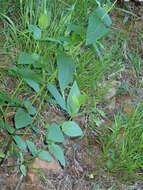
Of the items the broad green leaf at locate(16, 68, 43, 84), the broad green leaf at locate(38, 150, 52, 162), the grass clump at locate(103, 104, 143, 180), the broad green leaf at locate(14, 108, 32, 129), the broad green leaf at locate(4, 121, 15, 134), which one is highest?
the broad green leaf at locate(16, 68, 43, 84)

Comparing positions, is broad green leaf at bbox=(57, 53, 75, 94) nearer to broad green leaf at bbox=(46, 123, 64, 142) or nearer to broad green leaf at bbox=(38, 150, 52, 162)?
broad green leaf at bbox=(46, 123, 64, 142)

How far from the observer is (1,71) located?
1849 mm

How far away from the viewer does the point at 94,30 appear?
149 centimetres

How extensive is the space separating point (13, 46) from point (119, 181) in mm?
795

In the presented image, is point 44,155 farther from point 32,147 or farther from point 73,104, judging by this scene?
point 73,104

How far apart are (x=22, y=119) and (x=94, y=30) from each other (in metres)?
0.42

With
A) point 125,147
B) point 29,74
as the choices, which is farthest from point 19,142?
point 125,147

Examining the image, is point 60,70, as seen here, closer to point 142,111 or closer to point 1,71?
point 1,71

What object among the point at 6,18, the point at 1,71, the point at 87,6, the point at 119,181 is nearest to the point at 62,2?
the point at 87,6

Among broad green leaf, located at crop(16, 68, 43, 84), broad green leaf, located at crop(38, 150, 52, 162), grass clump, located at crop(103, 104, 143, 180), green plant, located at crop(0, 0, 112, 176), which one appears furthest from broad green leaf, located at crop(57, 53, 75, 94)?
grass clump, located at crop(103, 104, 143, 180)

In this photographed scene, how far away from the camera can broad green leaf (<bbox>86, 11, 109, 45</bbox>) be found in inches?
58.1

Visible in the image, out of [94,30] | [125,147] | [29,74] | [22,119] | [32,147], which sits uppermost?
[94,30]

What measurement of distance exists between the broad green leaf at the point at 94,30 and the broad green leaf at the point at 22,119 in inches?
14.1

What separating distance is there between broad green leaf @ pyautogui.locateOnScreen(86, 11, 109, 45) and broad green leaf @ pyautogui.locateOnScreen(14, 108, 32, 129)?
0.36 metres
